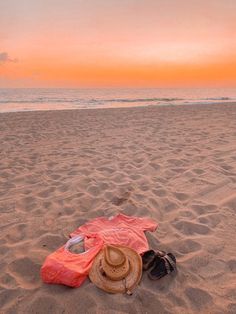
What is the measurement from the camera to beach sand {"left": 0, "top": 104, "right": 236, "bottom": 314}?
2271 mm

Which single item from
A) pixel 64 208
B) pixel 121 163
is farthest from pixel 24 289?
pixel 121 163

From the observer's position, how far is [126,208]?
152 inches

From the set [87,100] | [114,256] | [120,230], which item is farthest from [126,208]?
[87,100]

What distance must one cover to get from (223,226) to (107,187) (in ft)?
6.03


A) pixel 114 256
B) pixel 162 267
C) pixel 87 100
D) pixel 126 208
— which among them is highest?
pixel 114 256

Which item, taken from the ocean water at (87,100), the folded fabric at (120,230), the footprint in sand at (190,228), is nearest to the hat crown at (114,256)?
the folded fabric at (120,230)

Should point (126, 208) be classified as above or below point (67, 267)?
below

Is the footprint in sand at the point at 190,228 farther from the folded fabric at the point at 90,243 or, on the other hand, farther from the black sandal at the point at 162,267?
the black sandal at the point at 162,267

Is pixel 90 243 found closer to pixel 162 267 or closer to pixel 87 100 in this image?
pixel 162 267

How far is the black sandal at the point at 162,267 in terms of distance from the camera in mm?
2464

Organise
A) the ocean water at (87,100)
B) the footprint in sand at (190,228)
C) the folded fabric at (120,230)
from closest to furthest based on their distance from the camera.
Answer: the folded fabric at (120,230) → the footprint in sand at (190,228) → the ocean water at (87,100)

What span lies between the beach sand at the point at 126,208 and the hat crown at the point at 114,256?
24 centimetres

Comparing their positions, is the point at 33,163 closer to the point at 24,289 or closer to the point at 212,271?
the point at 24,289

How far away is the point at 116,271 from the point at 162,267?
41cm
